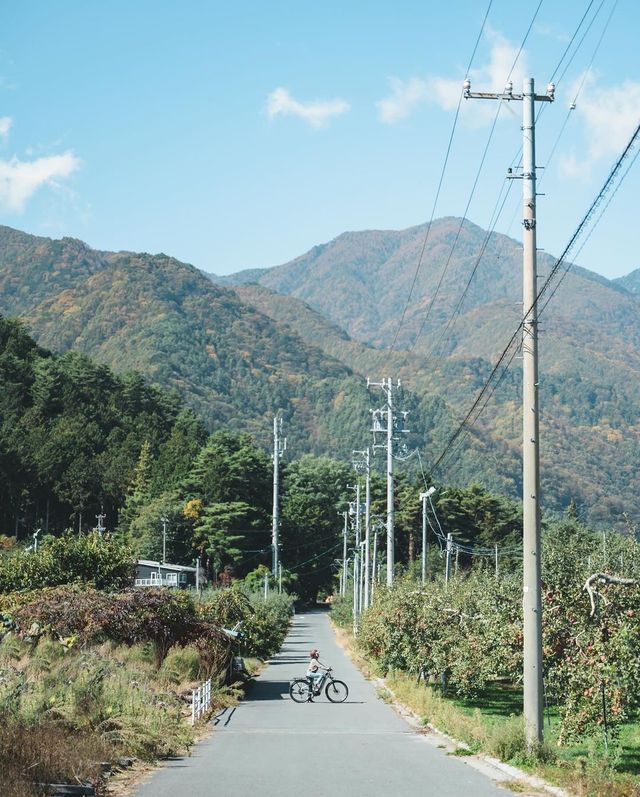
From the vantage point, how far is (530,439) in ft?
57.2

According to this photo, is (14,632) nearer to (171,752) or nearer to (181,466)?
(171,752)

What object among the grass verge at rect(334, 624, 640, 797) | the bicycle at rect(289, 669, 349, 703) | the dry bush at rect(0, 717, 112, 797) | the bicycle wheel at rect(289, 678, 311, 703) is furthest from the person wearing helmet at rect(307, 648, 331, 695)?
the dry bush at rect(0, 717, 112, 797)

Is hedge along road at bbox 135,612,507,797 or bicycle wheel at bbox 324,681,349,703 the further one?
bicycle wheel at bbox 324,681,349,703

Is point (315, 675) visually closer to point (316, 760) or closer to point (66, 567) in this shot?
point (316, 760)

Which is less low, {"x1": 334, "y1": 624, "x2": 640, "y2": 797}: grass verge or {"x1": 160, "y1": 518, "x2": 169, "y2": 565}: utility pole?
{"x1": 160, "y1": 518, "x2": 169, "y2": 565}: utility pole

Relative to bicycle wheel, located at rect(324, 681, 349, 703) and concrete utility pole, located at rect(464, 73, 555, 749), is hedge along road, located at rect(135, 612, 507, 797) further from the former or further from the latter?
concrete utility pole, located at rect(464, 73, 555, 749)

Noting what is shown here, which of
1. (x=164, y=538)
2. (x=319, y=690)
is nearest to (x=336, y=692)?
(x=319, y=690)

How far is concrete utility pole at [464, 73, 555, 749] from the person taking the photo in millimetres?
16328

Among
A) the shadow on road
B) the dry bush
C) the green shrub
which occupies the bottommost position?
the shadow on road

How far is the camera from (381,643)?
3684 centimetres

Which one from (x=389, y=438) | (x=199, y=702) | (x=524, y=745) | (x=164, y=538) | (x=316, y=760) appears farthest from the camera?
(x=164, y=538)

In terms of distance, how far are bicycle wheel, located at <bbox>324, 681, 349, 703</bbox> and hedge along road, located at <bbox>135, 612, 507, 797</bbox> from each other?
0.31m

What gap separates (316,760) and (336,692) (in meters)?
13.0

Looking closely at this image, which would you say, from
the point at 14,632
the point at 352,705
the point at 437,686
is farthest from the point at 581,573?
the point at 437,686
